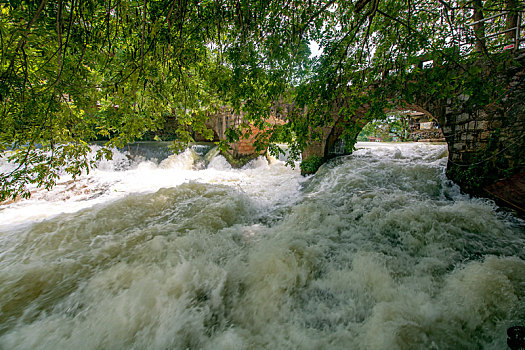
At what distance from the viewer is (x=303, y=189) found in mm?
7090

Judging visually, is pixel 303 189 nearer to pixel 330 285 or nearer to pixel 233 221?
pixel 233 221

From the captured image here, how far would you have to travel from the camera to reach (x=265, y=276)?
2.45 m

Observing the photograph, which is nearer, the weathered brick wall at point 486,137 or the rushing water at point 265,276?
the rushing water at point 265,276

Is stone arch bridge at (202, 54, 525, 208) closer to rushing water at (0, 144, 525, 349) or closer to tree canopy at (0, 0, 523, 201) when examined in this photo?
rushing water at (0, 144, 525, 349)

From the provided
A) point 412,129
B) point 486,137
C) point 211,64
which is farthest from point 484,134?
point 412,129

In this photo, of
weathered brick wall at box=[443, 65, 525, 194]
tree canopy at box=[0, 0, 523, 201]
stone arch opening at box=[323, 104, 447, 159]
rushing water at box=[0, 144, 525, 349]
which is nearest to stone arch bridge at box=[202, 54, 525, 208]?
weathered brick wall at box=[443, 65, 525, 194]

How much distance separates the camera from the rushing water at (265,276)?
177 cm

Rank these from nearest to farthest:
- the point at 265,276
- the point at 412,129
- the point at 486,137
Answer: the point at 265,276 < the point at 486,137 < the point at 412,129

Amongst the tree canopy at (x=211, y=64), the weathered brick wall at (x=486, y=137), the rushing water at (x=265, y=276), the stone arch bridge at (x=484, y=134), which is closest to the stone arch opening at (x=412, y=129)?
the stone arch bridge at (x=484, y=134)

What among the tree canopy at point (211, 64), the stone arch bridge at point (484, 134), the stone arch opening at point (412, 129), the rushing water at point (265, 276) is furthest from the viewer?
the stone arch opening at point (412, 129)

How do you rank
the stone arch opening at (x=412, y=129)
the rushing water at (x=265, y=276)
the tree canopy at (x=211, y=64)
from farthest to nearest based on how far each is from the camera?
1. the stone arch opening at (x=412, y=129)
2. the tree canopy at (x=211, y=64)
3. the rushing water at (x=265, y=276)

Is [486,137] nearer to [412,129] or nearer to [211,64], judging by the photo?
[211,64]

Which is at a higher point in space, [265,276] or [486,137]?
[486,137]

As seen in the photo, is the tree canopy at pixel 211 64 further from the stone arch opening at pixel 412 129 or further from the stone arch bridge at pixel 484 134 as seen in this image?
the stone arch bridge at pixel 484 134
